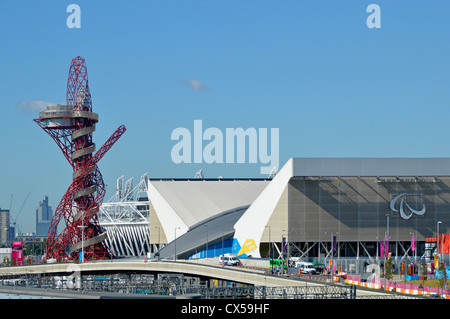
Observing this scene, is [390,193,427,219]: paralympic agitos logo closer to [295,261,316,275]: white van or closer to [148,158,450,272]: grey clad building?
[148,158,450,272]: grey clad building

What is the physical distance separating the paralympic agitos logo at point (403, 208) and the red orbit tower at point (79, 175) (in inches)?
2557

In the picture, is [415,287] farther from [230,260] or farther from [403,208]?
[403,208]

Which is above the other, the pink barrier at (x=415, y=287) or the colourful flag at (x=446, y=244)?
the colourful flag at (x=446, y=244)

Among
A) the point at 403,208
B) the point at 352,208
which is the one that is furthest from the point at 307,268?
the point at 403,208

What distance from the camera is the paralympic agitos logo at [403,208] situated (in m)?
152

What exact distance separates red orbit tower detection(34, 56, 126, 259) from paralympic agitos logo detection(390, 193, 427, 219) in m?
65.0

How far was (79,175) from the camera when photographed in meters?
188

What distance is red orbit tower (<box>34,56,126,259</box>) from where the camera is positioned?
618ft

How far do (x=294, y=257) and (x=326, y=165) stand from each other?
15757mm

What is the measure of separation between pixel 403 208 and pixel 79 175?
226 ft

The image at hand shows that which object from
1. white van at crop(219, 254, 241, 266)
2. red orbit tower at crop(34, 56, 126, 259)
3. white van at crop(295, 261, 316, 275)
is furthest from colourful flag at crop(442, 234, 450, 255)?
red orbit tower at crop(34, 56, 126, 259)

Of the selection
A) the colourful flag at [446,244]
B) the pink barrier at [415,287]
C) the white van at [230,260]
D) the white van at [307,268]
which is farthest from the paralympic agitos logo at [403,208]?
the pink barrier at [415,287]

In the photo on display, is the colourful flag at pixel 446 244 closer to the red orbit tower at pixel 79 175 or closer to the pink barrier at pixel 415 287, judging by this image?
the pink barrier at pixel 415 287
